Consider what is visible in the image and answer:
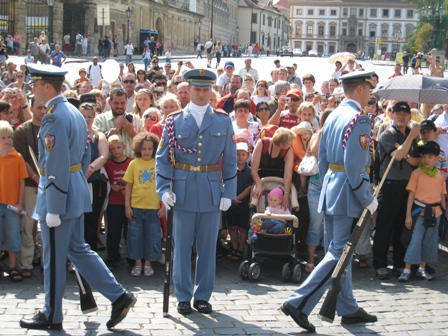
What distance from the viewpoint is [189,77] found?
20.2 feet

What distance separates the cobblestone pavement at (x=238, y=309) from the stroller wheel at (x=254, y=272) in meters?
0.06

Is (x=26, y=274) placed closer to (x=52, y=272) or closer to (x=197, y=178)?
(x=52, y=272)

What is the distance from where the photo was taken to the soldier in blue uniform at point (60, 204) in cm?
545

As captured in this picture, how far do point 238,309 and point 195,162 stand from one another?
144 cm

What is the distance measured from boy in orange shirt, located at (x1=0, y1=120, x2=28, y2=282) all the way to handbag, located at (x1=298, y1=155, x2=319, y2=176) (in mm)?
3157

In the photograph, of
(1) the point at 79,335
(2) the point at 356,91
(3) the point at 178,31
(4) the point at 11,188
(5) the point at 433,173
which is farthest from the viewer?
(3) the point at 178,31

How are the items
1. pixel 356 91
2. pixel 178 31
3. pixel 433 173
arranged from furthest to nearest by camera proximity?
pixel 178 31, pixel 433 173, pixel 356 91

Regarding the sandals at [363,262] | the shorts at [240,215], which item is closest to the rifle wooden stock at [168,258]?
the shorts at [240,215]

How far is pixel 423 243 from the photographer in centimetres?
780

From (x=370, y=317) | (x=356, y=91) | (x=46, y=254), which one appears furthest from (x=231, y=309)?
(x=356, y=91)

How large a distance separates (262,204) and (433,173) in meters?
2.00

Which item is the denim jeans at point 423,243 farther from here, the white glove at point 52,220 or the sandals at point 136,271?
the white glove at point 52,220

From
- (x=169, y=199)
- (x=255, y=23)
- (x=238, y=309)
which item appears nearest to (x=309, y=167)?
(x=238, y=309)

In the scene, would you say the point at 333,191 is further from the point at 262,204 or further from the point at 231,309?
the point at 262,204
